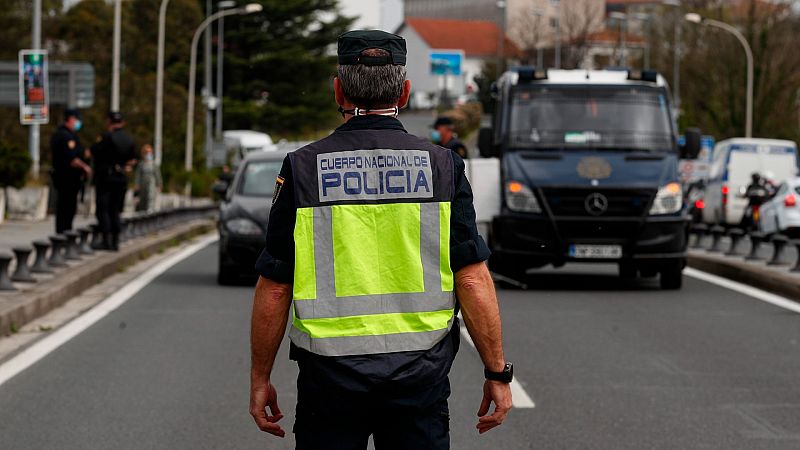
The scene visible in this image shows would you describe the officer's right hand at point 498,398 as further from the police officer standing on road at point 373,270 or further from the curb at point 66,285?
the curb at point 66,285

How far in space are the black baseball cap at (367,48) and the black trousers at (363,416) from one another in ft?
2.75

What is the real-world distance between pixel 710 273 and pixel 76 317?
1007 centimetres

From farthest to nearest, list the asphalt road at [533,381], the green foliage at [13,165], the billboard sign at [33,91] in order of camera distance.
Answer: the green foliage at [13,165]
the billboard sign at [33,91]
the asphalt road at [533,381]

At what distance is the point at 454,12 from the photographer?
192375mm

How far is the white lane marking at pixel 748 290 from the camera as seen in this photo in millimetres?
16297

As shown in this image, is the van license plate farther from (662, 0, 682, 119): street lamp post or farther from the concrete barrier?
(662, 0, 682, 119): street lamp post

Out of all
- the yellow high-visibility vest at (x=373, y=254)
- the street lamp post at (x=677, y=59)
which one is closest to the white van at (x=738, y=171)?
the street lamp post at (x=677, y=59)

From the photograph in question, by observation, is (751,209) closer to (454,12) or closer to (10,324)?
(10,324)

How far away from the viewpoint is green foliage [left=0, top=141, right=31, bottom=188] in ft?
110

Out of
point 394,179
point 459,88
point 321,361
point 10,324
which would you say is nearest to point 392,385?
point 321,361

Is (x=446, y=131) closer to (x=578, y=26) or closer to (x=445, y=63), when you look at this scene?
(x=578, y=26)

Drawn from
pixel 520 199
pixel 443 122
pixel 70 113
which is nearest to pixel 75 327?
pixel 443 122

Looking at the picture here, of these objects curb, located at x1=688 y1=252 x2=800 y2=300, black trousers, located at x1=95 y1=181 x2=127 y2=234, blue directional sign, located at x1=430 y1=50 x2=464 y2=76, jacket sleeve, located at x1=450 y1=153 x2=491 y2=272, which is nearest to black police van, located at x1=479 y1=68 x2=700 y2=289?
curb, located at x1=688 y1=252 x2=800 y2=300

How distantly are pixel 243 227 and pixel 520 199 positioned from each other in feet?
10.1
